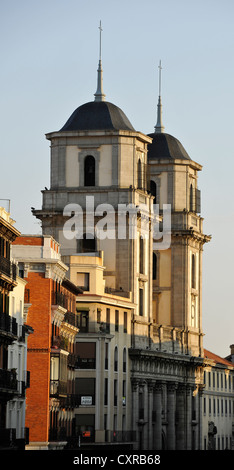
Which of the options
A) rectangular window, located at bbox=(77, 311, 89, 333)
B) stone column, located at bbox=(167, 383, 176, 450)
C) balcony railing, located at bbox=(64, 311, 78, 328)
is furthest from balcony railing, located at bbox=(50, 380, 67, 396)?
stone column, located at bbox=(167, 383, 176, 450)

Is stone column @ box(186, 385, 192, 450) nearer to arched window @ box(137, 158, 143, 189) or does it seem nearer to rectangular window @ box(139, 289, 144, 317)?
rectangular window @ box(139, 289, 144, 317)

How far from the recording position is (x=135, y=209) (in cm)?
16888

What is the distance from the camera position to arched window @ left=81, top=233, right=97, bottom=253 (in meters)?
170

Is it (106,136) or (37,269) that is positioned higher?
(106,136)

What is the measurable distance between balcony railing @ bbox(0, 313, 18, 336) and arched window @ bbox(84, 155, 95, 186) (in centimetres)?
5936

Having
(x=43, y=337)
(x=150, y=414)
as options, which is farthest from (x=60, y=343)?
(x=150, y=414)

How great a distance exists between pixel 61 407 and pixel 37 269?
12967mm

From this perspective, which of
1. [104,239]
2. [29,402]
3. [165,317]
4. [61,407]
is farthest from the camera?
[165,317]

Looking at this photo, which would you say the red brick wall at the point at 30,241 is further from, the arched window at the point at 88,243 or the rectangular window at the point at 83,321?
the arched window at the point at 88,243

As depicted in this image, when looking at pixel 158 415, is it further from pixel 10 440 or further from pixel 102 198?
pixel 10 440

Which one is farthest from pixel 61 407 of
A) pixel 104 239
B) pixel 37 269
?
pixel 104 239

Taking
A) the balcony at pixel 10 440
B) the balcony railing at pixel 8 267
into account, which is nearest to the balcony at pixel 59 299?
the balcony at pixel 10 440

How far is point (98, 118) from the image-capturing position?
17288cm
